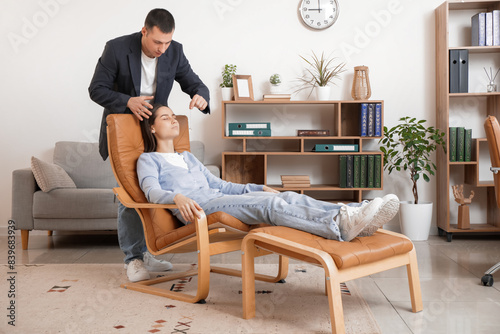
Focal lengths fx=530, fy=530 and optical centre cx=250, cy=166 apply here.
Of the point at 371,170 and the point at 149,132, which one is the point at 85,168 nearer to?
the point at 149,132

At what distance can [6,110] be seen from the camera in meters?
4.77

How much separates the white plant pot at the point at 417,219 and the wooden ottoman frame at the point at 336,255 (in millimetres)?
1998

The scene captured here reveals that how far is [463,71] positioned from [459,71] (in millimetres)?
32

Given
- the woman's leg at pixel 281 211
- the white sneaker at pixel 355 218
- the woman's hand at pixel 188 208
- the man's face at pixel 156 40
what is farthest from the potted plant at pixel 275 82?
the white sneaker at pixel 355 218

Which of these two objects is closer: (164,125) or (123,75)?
(164,125)

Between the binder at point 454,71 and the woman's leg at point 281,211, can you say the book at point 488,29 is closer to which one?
the binder at point 454,71

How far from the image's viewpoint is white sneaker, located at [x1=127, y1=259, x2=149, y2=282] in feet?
9.91

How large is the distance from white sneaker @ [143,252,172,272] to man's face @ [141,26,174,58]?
128cm

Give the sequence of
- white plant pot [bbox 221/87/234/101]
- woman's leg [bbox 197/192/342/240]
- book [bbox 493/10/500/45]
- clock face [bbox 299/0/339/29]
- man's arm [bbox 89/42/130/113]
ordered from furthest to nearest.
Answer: clock face [bbox 299/0/339/29]
white plant pot [bbox 221/87/234/101]
book [bbox 493/10/500/45]
man's arm [bbox 89/42/130/113]
woman's leg [bbox 197/192/342/240]

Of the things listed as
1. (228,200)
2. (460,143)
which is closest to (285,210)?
(228,200)

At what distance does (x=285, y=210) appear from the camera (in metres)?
2.45

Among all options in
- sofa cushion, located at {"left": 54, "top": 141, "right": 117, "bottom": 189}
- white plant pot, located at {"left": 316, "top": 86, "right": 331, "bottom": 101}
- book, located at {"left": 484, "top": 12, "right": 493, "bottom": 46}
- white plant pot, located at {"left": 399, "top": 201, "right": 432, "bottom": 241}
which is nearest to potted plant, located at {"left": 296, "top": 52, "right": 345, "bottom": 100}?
white plant pot, located at {"left": 316, "top": 86, "right": 331, "bottom": 101}

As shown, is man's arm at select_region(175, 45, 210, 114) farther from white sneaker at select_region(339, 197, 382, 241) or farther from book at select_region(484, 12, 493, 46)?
book at select_region(484, 12, 493, 46)

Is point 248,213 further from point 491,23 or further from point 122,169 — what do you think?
point 491,23
